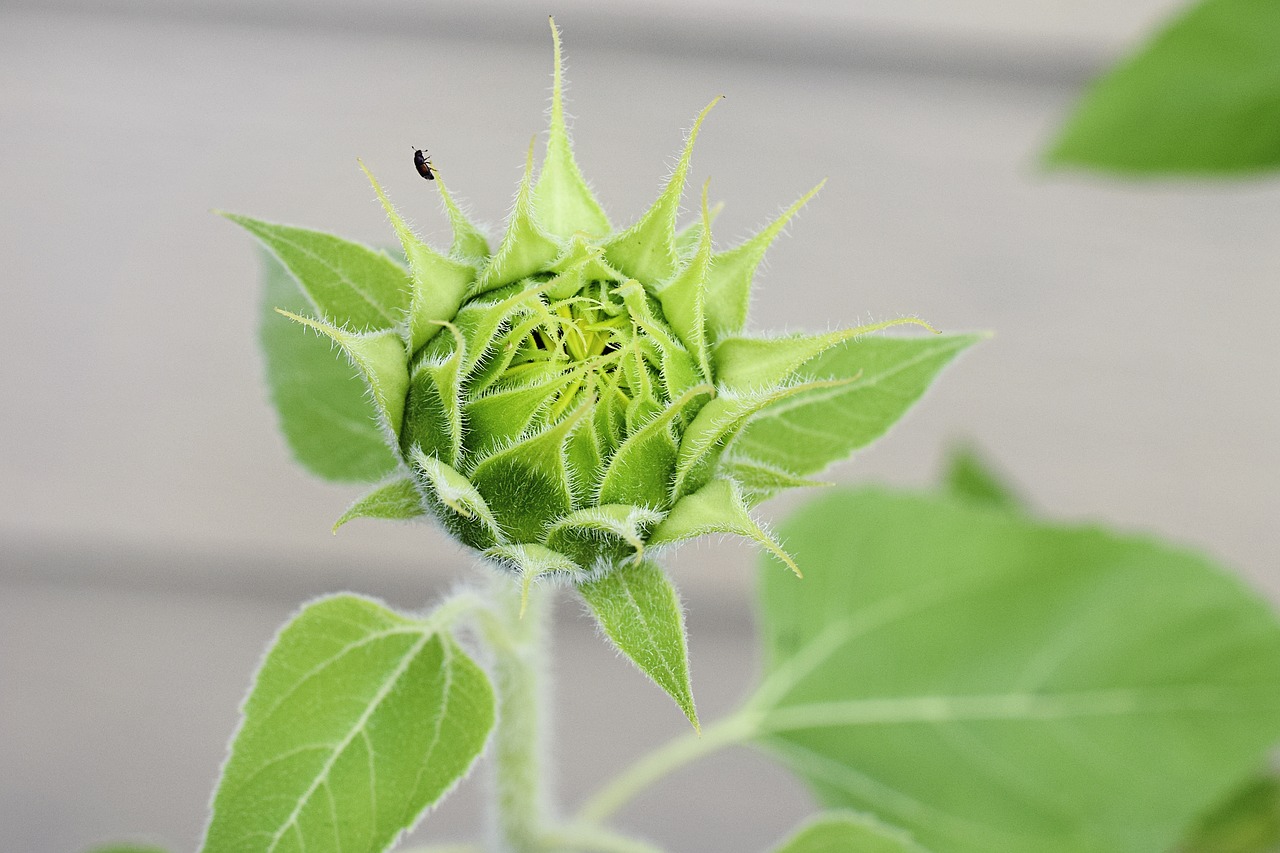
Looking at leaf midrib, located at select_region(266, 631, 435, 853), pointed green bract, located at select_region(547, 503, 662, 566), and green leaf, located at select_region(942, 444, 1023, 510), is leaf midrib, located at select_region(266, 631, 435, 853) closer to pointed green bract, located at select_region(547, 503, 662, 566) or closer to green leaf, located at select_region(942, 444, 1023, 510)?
pointed green bract, located at select_region(547, 503, 662, 566)

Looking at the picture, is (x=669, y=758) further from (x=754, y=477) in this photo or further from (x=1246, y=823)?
(x=1246, y=823)

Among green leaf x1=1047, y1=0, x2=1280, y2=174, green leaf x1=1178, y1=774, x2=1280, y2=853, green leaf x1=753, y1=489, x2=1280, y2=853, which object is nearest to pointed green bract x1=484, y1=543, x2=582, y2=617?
green leaf x1=753, y1=489, x2=1280, y2=853

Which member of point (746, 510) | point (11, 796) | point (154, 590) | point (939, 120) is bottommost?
point (11, 796)

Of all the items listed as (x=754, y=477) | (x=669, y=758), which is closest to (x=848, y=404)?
(x=754, y=477)

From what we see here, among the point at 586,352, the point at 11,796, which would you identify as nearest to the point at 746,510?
the point at 586,352

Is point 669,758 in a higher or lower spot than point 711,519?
lower

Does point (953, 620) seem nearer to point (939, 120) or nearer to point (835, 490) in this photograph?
point (835, 490)
